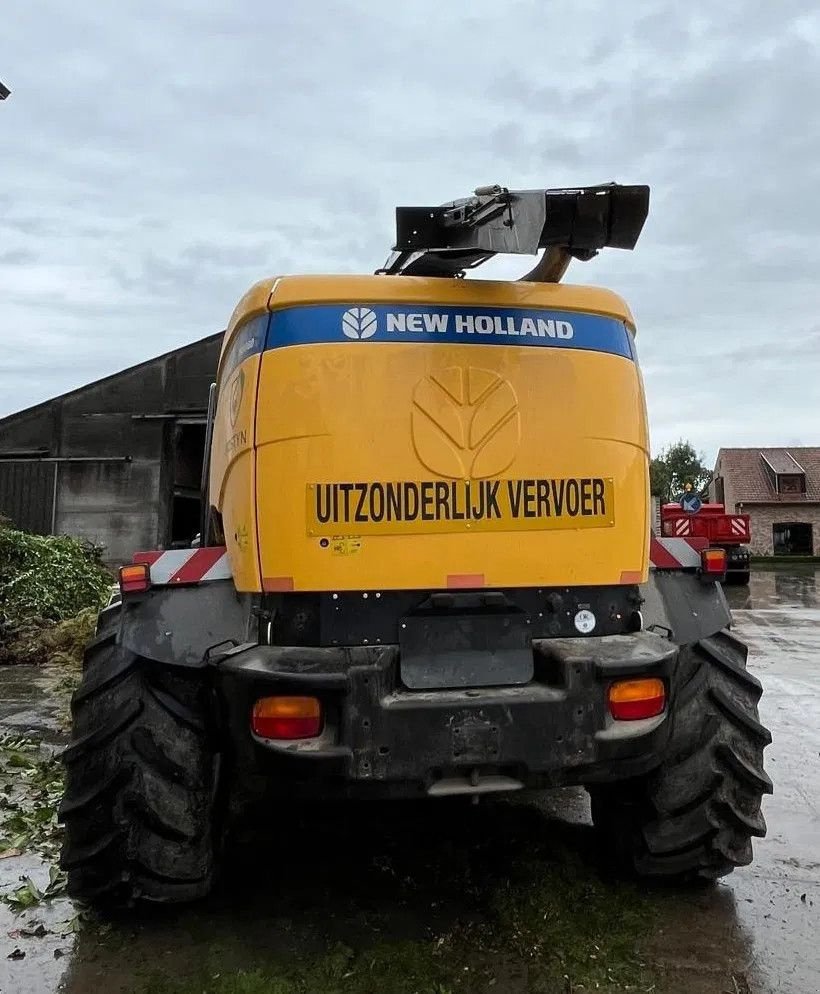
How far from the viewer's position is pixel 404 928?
3.14 meters

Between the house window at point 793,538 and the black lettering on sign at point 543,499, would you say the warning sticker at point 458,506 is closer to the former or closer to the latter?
the black lettering on sign at point 543,499

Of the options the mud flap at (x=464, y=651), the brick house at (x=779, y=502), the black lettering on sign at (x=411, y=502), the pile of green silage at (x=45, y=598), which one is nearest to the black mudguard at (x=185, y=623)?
the mud flap at (x=464, y=651)

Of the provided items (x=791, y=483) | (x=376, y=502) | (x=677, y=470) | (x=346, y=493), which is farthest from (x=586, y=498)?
(x=677, y=470)

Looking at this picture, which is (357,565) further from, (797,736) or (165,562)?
(797,736)

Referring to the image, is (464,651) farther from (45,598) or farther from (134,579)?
(45,598)

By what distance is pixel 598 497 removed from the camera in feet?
10.5

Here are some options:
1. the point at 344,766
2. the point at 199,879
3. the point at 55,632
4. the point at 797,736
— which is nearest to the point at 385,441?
the point at 344,766

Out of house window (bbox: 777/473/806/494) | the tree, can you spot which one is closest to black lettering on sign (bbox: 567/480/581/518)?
house window (bbox: 777/473/806/494)

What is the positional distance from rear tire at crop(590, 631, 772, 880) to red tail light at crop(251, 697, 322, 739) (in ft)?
4.47

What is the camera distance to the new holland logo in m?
3.09

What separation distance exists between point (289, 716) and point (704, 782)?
162 centimetres

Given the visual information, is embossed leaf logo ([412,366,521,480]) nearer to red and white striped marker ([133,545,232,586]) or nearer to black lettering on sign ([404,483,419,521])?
black lettering on sign ([404,483,419,521])

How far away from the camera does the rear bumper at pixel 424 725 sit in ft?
9.23

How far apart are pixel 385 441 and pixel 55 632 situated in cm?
750
